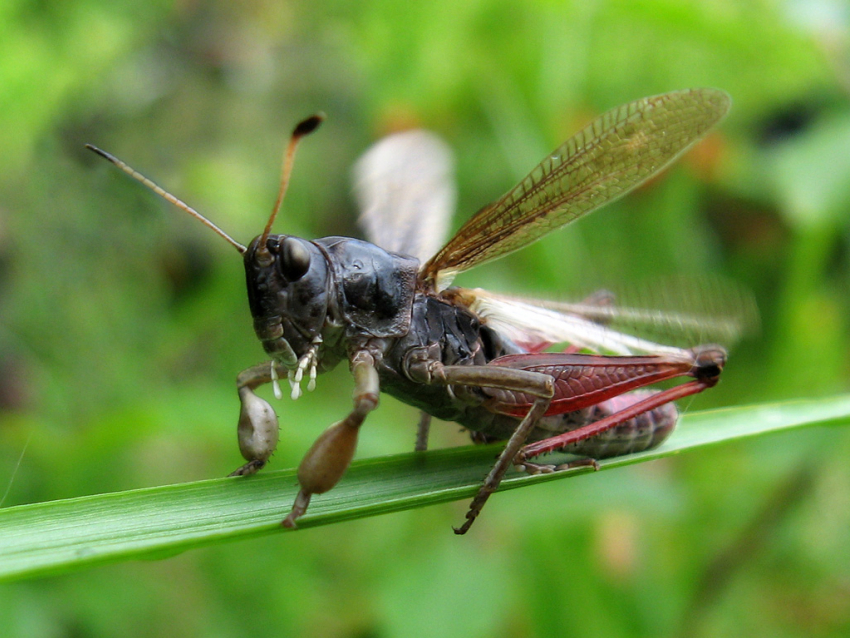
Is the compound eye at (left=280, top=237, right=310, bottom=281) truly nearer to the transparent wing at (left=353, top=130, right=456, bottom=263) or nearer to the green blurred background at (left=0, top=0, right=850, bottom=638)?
the transparent wing at (left=353, top=130, right=456, bottom=263)

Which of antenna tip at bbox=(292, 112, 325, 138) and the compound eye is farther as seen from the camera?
the compound eye

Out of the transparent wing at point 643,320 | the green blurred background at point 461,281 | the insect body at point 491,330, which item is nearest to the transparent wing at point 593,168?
the insect body at point 491,330

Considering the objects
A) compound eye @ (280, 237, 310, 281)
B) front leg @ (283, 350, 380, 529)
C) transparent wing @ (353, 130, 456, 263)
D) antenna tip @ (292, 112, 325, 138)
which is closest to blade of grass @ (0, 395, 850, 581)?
front leg @ (283, 350, 380, 529)

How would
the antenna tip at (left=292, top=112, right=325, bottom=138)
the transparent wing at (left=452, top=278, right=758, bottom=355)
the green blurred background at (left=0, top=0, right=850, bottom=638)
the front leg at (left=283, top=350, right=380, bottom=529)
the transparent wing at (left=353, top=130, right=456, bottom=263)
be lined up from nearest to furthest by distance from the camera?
the front leg at (left=283, top=350, right=380, bottom=529), the antenna tip at (left=292, top=112, right=325, bottom=138), the transparent wing at (left=452, top=278, right=758, bottom=355), the transparent wing at (left=353, top=130, right=456, bottom=263), the green blurred background at (left=0, top=0, right=850, bottom=638)

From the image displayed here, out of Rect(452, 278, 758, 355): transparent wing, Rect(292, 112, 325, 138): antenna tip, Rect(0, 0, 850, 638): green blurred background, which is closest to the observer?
Rect(292, 112, 325, 138): antenna tip

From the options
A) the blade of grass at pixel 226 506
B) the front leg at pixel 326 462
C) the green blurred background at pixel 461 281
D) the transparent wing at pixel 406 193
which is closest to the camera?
the blade of grass at pixel 226 506

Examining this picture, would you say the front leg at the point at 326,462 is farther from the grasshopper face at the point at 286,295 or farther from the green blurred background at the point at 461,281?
the green blurred background at the point at 461,281

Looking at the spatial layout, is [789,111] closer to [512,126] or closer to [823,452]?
[512,126]
